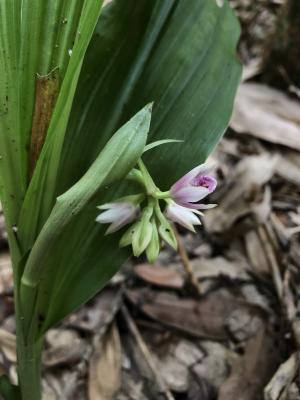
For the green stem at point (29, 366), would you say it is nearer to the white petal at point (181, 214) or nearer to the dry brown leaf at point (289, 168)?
the white petal at point (181, 214)

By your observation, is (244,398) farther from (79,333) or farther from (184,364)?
(79,333)

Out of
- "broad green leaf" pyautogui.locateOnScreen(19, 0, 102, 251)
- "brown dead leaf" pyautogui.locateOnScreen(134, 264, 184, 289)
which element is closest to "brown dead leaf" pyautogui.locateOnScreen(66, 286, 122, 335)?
"brown dead leaf" pyautogui.locateOnScreen(134, 264, 184, 289)

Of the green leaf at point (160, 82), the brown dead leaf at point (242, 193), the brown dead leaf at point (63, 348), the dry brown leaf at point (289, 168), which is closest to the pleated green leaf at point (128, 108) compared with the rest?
the green leaf at point (160, 82)

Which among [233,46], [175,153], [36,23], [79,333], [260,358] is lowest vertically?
[260,358]

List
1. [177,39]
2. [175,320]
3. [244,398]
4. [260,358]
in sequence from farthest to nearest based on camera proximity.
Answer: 1. [175,320]
2. [260,358]
3. [244,398]
4. [177,39]

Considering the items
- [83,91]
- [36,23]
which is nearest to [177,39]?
[83,91]

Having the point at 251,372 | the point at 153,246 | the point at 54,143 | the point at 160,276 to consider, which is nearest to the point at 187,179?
the point at 153,246
